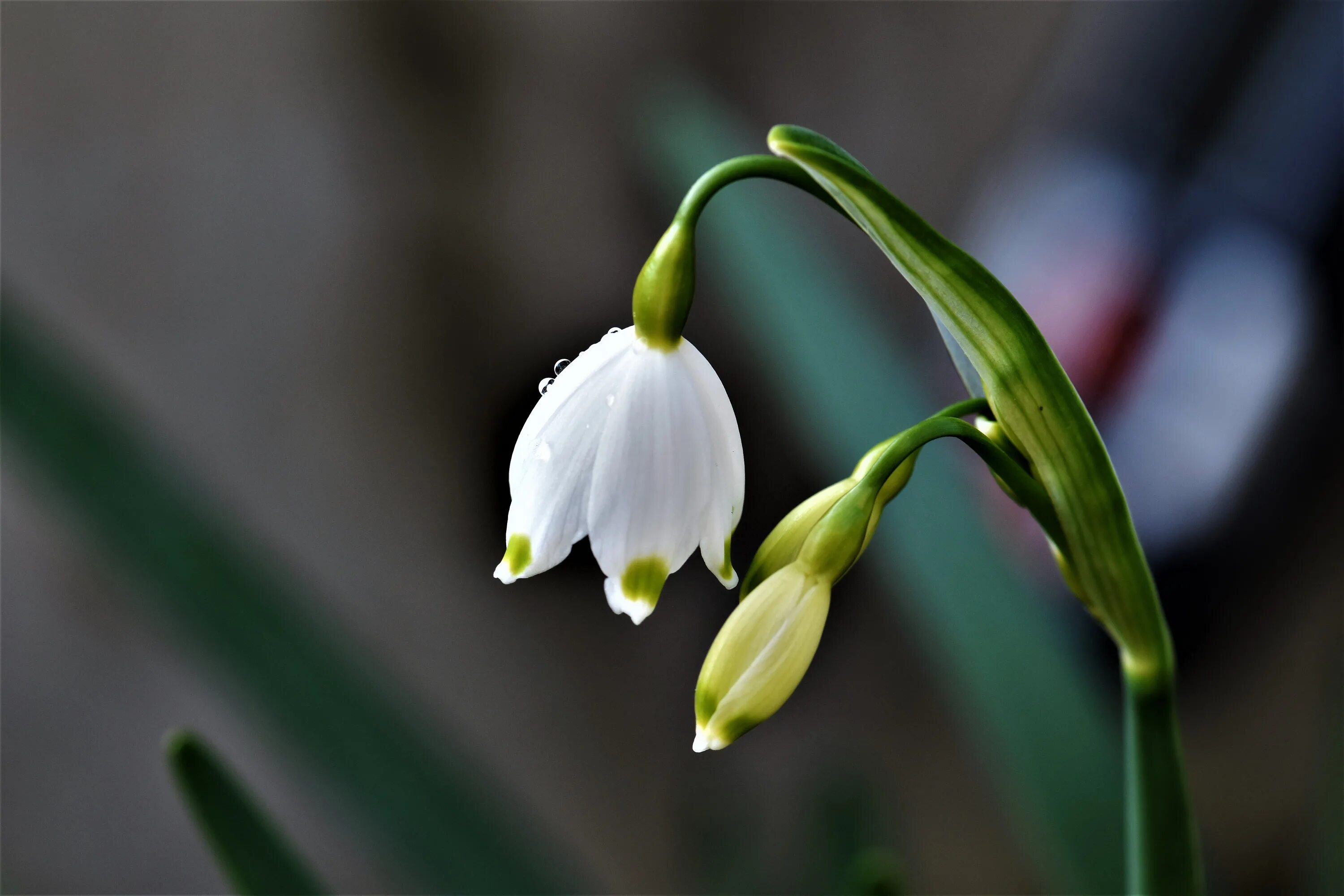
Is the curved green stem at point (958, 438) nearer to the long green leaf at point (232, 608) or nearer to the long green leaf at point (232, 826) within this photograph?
the long green leaf at point (232, 826)

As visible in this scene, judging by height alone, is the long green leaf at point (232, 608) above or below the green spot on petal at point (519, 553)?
below

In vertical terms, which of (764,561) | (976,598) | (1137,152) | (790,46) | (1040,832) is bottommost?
(1040,832)

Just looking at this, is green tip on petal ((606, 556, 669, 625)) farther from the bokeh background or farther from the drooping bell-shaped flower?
the bokeh background

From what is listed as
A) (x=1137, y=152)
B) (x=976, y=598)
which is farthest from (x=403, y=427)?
(x=1137, y=152)

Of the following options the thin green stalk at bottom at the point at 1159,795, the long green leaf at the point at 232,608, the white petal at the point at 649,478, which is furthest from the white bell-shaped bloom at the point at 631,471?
the long green leaf at the point at 232,608

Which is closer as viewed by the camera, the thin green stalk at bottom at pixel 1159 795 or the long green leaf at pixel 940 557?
the thin green stalk at bottom at pixel 1159 795

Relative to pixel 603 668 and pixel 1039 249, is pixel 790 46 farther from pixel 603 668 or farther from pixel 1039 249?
pixel 603 668

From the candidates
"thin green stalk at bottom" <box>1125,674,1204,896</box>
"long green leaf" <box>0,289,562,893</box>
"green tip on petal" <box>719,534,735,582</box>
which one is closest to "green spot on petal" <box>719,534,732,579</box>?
"green tip on petal" <box>719,534,735,582</box>

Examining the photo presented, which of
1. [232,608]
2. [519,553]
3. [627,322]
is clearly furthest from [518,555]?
[627,322]
